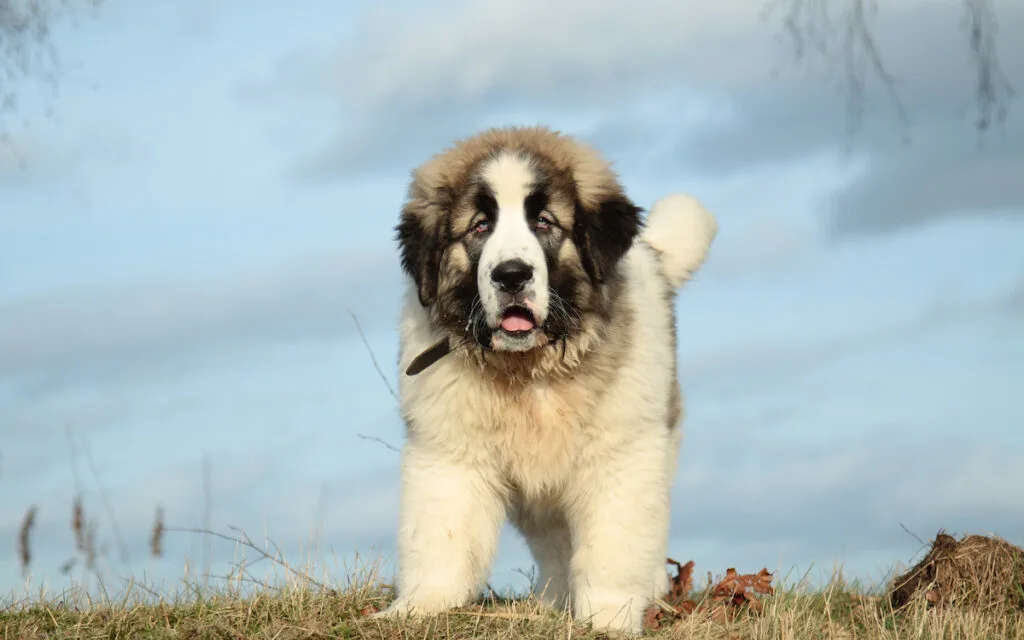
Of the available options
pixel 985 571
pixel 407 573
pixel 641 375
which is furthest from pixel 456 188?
pixel 985 571

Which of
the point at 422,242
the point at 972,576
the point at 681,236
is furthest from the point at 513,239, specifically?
the point at 972,576

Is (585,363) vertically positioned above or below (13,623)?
above

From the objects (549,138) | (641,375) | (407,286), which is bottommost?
(641,375)

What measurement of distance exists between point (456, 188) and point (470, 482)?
1.20 m

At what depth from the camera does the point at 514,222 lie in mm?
4504

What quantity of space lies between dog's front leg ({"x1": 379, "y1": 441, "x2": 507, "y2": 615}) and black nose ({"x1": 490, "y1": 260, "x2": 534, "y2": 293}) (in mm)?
843

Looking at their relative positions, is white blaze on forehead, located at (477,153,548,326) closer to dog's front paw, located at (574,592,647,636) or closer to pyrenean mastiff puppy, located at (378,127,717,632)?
pyrenean mastiff puppy, located at (378,127,717,632)

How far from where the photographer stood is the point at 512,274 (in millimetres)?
4340

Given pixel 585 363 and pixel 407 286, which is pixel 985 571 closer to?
pixel 585 363

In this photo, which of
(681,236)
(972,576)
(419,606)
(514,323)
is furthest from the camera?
(681,236)

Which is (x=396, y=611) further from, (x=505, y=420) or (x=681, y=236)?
(x=681, y=236)

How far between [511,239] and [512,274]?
0.16 m

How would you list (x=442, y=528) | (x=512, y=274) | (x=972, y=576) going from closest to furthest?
(x=512, y=274)
(x=442, y=528)
(x=972, y=576)

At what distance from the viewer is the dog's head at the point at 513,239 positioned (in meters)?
4.44
